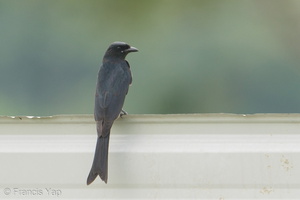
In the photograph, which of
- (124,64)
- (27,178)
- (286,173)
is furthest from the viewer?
(124,64)

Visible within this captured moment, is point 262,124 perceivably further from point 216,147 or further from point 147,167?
point 147,167

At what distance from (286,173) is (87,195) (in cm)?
92

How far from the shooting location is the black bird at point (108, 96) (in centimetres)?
257

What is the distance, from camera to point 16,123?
2689 millimetres

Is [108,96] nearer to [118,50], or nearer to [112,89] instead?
[112,89]

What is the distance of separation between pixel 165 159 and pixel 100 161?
300 millimetres

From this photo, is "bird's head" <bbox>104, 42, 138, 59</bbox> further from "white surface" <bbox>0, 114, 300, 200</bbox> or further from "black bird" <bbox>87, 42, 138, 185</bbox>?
"white surface" <bbox>0, 114, 300, 200</bbox>

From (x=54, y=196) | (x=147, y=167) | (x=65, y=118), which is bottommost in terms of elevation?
(x=54, y=196)

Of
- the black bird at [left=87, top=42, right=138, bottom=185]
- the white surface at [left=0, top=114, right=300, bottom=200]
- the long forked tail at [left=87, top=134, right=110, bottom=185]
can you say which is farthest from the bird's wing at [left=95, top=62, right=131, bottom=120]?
the white surface at [left=0, top=114, right=300, bottom=200]

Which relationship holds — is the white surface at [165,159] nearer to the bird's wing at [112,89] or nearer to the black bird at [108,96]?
the black bird at [108,96]

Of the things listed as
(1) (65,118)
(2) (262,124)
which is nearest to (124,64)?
(1) (65,118)

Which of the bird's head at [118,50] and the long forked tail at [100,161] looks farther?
the bird's head at [118,50]

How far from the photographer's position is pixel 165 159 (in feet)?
8.33

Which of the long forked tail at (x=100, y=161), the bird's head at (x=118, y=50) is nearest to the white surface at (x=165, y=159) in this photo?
the long forked tail at (x=100, y=161)
